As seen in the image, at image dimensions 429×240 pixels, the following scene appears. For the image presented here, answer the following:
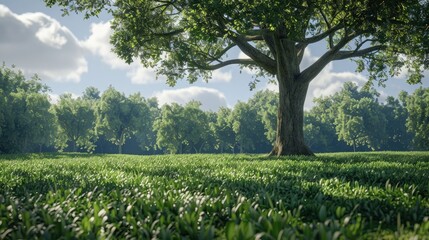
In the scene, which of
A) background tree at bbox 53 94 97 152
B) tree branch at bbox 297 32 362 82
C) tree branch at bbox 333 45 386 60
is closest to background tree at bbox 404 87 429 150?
tree branch at bbox 333 45 386 60

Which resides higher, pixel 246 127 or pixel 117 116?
pixel 117 116

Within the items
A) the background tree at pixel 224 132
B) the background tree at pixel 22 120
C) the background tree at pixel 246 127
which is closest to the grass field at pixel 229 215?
the background tree at pixel 22 120

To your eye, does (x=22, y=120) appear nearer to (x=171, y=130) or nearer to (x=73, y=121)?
(x=73, y=121)

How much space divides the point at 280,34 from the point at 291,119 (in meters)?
4.77

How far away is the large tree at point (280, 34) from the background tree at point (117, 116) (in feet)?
164

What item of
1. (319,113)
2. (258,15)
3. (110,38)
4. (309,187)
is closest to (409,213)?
(309,187)

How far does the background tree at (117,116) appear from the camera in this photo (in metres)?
71.0

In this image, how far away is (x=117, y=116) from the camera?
2844 inches

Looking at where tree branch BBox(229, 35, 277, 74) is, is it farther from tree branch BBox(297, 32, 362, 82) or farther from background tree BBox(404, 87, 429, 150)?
background tree BBox(404, 87, 429, 150)

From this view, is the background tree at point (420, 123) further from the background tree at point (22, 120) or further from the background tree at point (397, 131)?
the background tree at point (22, 120)

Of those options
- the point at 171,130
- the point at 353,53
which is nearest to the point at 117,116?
the point at 171,130

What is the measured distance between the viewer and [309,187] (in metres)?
5.77

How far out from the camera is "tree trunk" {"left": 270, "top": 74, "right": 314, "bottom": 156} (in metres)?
19.0

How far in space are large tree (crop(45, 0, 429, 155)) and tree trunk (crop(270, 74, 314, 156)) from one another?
55 mm
